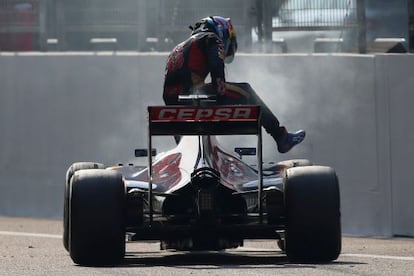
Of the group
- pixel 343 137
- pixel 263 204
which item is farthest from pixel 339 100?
pixel 263 204

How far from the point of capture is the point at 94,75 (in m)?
16.2

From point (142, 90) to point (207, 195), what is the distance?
20.1 feet

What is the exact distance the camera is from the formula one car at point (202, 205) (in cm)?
986

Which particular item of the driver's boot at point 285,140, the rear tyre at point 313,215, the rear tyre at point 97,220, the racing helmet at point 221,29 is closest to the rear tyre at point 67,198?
the rear tyre at point 97,220

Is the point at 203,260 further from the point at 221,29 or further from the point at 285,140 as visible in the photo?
the point at 221,29

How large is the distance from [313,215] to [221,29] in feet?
8.30

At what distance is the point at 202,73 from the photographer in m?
11.5

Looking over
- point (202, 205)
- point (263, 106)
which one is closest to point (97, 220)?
point (202, 205)

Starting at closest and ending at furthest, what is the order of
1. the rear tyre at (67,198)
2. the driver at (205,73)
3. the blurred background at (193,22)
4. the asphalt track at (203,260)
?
the asphalt track at (203,260) < the rear tyre at (67,198) < the driver at (205,73) < the blurred background at (193,22)

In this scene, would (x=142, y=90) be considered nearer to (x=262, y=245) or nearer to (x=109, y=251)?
(x=262, y=245)

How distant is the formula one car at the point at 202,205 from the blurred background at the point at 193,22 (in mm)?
5390

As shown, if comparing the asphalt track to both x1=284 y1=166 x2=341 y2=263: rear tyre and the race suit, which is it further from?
the race suit

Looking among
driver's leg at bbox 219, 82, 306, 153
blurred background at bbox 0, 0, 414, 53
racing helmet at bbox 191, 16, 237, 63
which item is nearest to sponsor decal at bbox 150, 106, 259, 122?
driver's leg at bbox 219, 82, 306, 153

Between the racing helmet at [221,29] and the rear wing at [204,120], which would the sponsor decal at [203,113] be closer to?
the rear wing at [204,120]
